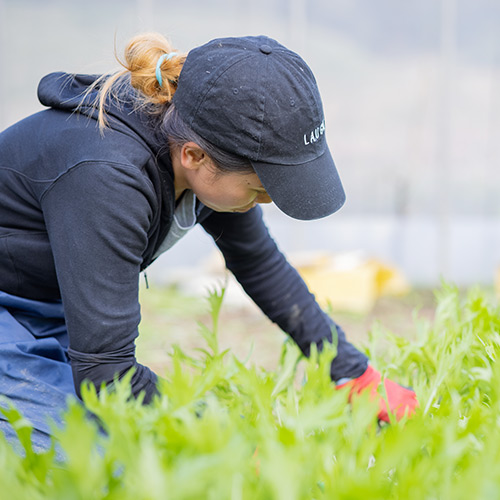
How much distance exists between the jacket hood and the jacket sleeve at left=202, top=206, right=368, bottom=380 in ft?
1.15

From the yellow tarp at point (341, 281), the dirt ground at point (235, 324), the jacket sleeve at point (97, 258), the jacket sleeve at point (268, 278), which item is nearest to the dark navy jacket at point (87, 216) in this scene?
the jacket sleeve at point (97, 258)

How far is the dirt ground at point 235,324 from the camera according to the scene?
344cm

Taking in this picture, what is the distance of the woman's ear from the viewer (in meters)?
1.14

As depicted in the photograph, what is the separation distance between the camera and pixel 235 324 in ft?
13.3

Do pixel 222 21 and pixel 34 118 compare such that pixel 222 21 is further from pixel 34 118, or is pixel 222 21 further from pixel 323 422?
pixel 323 422

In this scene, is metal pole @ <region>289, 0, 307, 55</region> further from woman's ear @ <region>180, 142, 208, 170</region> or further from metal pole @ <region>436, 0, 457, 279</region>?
woman's ear @ <region>180, 142, 208, 170</region>

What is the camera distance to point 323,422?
0.68m

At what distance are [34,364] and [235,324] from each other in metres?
2.85

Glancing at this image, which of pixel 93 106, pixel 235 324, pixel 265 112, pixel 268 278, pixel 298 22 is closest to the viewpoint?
pixel 265 112

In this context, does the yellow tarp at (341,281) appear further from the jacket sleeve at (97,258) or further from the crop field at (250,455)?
the crop field at (250,455)

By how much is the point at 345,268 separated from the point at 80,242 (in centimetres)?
337

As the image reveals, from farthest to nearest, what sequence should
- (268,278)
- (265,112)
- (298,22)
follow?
1. (298,22)
2. (268,278)
3. (265,112)

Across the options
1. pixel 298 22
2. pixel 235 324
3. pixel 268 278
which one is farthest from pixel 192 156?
pixel 298 22

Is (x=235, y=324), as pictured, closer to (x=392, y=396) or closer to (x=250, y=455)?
(x=392, y=396)
